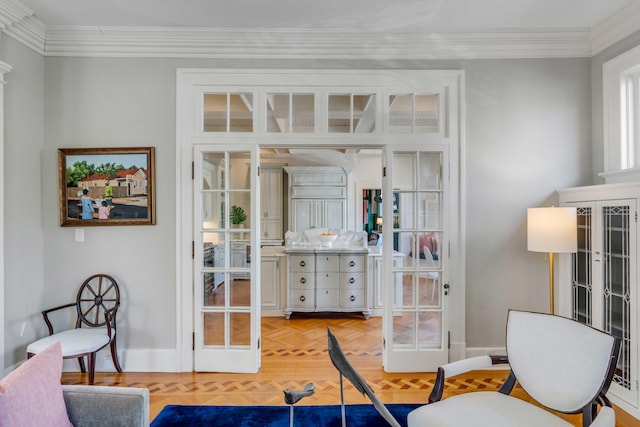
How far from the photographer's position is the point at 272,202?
7.77 metres

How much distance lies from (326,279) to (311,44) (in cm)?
280

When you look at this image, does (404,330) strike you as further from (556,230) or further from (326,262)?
(326,262)

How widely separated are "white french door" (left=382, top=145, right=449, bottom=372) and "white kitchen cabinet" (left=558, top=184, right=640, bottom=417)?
1043 mm

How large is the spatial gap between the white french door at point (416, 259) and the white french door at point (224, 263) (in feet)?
3.90

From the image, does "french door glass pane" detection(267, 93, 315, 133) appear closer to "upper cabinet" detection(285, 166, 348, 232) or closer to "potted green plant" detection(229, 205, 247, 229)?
"potted green plant" detection(229, 205, 247, 229)

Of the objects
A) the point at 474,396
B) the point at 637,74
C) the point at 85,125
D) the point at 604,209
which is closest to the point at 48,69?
the point at 85,125

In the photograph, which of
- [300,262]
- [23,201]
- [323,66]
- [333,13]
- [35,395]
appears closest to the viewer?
[35,395]

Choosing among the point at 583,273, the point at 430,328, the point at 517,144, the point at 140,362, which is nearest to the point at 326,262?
the point at 430,328

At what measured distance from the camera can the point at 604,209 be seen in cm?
262

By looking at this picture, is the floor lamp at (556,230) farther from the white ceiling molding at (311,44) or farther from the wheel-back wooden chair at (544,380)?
the white ceiling molding at (311,44)

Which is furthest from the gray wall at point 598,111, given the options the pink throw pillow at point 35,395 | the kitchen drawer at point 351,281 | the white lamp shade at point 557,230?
the pink throw pillow at point 35,395

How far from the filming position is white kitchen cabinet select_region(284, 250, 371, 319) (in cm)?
457

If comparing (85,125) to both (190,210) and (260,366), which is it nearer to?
(190,210)

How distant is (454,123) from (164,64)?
8.57 ft
